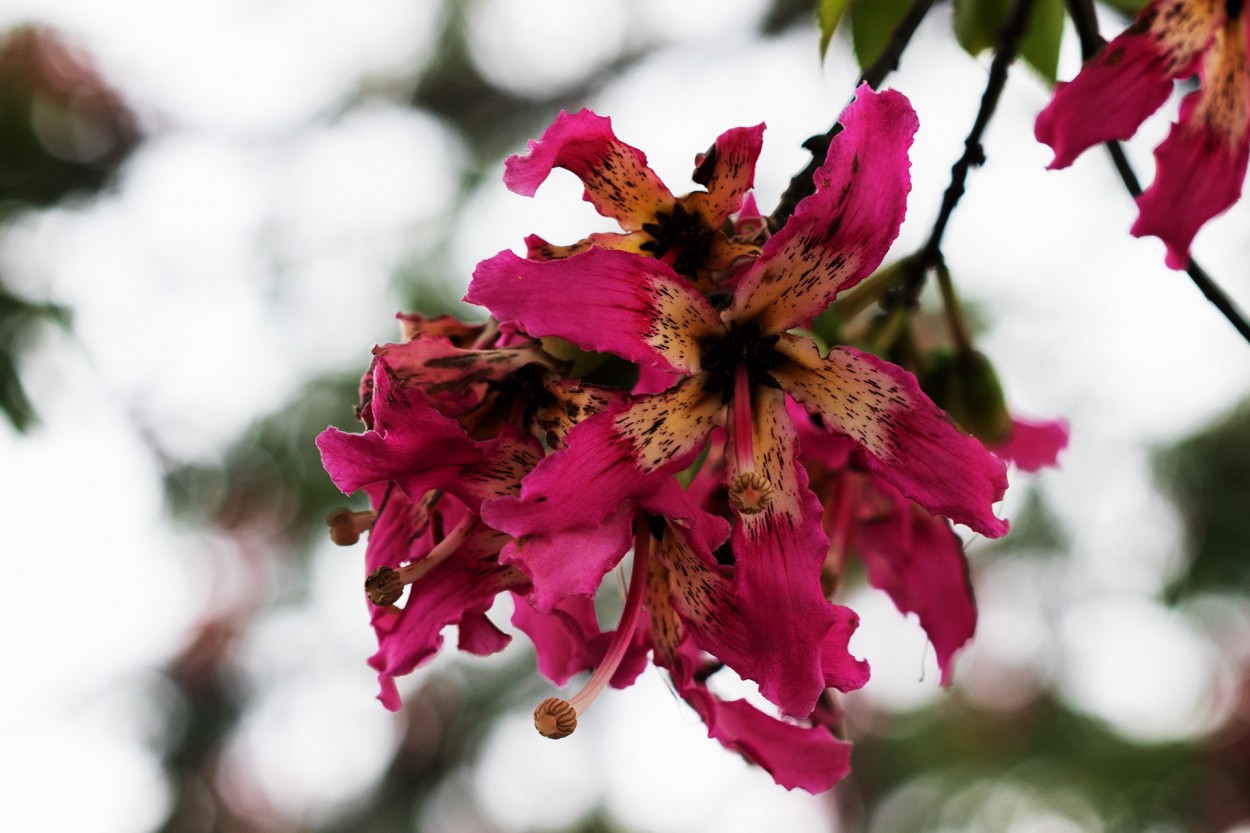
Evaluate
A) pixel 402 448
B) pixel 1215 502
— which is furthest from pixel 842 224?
pixel 1215 502

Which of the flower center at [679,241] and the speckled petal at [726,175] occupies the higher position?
the speckled petal at [726,175]

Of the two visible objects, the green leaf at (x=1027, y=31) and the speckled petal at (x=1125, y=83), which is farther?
the green leaf at (x=1027, y=31)

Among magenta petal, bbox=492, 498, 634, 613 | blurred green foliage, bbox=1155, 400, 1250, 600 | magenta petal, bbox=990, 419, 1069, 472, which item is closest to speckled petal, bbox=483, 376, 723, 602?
magenta petal, bbox=492, 498, 634, 613

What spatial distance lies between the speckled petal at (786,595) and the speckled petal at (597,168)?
0.54 ft

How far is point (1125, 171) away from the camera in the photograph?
2.74 feet

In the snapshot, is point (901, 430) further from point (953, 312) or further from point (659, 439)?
point (953, 312)

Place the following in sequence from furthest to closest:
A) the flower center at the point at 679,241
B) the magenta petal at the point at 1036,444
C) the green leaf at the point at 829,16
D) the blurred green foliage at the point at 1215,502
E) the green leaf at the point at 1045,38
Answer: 1. the blurred green foliage at the point at 1215,502
2. the magenta petal at the point at 1036,444
3. the green leaf at the point at 1045,38
4. the green leaf at the point at 829,16
5. the flower center at the point at 679,241

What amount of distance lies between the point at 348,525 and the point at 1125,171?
593mm

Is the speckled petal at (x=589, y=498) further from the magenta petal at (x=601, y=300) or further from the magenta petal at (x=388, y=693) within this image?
the magenta petal at (x=388, y=693)

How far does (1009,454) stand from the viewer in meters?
1.05

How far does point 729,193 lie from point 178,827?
4217mm

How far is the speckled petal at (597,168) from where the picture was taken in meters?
0.68

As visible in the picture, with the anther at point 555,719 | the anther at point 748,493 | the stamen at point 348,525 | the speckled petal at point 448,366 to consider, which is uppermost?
the anther at point 748,493

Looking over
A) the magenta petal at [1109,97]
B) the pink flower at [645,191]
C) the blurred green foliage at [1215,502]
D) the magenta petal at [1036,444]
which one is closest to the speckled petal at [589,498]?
the pink flower at [645,191]
